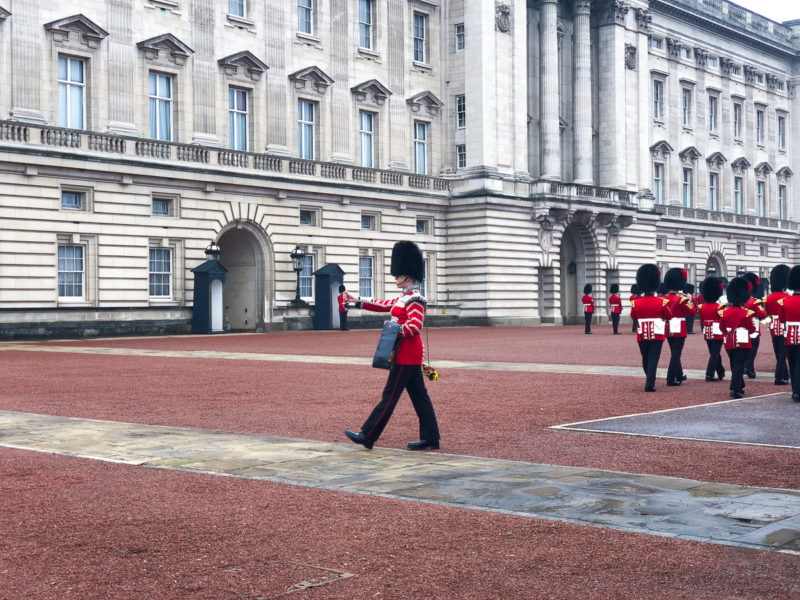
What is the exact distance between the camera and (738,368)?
15219 mm

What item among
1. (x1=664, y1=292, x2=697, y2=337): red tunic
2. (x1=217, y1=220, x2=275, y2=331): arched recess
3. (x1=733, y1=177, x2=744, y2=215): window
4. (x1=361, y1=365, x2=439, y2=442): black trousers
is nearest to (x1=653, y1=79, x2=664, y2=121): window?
(x1=733, y1=177, x2=744, y2=215): window

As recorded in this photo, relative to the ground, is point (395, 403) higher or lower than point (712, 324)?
lower

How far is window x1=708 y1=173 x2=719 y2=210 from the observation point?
225 ft

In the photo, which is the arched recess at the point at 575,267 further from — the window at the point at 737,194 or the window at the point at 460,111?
the window at the point at 737,194

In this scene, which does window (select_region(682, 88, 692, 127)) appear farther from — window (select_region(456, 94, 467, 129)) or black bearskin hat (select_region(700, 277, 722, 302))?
black bearskin hat (select_region(700, 277, 722, 302))

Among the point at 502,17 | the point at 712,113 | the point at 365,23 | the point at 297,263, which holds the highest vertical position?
the point at 502,17

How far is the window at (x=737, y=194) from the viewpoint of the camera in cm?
7094

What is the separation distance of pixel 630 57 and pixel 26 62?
113 feet

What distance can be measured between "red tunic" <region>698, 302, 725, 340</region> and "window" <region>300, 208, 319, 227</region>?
1023 inches

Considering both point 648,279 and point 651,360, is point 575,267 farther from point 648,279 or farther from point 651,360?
point 651,360

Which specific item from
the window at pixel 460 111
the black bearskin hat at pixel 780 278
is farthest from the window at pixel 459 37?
the black bearskin hat at pixel 780 278

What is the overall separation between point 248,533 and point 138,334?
29735 mm

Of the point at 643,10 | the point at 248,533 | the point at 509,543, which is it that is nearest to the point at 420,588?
the point at 509,543

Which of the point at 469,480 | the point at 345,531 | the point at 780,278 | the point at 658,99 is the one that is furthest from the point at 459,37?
the point at 345,531
